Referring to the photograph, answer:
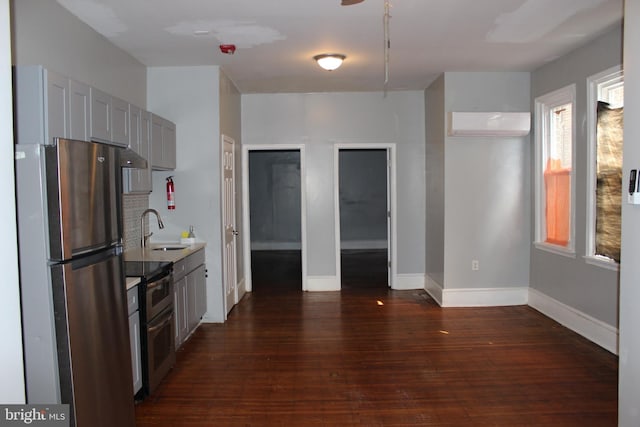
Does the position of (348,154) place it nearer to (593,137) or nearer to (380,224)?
(380,224)

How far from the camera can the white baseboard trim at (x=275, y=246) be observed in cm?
1082

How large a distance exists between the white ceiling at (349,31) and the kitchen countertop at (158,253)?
185 centimetres

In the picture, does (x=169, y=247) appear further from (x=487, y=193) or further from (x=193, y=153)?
(x=487, y=193)

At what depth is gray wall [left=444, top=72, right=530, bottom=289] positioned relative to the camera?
218 inches

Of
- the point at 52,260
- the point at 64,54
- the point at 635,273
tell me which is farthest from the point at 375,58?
the point at 52,260

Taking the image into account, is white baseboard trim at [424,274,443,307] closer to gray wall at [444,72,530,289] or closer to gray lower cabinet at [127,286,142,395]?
gray wall at [444,72,530,289]

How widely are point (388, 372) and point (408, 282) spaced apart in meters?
3.02

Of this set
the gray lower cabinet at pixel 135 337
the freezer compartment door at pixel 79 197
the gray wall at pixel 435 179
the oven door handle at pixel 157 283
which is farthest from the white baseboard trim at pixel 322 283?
the freezer compartment door at pixel 79 197

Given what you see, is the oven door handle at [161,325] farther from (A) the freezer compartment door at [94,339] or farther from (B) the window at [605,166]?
(B) the window at [605,166]

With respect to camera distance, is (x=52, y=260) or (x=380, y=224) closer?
(x=52, y=260)

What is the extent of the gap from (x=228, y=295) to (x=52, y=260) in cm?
330

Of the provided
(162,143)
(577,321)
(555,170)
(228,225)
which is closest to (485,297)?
(577,321)

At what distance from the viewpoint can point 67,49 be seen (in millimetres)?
3398

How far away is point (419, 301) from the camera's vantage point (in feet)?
19.6
